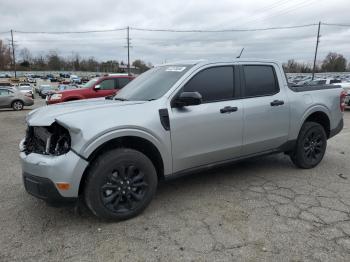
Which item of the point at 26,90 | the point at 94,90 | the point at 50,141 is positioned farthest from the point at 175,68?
the point at 26,90

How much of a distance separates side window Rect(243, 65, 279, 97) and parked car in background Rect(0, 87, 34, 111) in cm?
1749

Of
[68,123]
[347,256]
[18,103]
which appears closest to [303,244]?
[347,256]

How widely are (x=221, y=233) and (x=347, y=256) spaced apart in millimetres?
1138

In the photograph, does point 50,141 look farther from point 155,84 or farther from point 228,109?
point 228,109

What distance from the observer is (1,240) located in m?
3.11

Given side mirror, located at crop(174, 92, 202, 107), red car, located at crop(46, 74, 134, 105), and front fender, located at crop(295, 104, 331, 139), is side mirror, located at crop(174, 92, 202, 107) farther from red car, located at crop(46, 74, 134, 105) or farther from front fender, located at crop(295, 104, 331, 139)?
red car, located at crop(46, 74, 134, 105)

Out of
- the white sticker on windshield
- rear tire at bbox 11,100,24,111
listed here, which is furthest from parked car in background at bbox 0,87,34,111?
the white sticker on windshield

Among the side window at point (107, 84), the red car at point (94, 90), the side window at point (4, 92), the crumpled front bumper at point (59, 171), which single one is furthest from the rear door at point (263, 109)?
the side window at point (4, 92)

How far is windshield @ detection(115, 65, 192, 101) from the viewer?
Answer: 3.91 metres

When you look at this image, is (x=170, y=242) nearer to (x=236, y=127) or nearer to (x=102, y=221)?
(x=102, y=221)

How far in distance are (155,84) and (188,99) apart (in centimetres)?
72

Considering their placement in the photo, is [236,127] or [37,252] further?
[236,127]

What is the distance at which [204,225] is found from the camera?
338 cm

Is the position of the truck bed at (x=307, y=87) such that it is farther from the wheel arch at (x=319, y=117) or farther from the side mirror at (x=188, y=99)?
the side mirror at (x=188, y=99)
